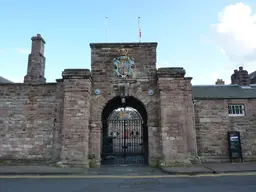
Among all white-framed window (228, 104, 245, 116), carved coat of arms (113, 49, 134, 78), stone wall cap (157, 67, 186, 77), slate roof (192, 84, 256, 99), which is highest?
carved coat of arms (113, 49, 134, 78)

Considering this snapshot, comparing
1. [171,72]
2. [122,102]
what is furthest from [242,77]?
[122,102]

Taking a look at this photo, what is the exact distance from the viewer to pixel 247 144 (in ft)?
40.7

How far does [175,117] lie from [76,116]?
5119 millimetres

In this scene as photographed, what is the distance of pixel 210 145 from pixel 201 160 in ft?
3.42

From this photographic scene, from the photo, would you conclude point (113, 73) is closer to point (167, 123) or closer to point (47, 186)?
point (167, 123)

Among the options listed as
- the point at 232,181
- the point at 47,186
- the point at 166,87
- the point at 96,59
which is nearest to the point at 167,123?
the point at 166,87

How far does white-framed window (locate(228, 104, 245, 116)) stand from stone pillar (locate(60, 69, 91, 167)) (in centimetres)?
863

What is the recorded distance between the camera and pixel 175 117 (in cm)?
1081

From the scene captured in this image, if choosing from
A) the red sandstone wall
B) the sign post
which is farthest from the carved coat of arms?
the sign post

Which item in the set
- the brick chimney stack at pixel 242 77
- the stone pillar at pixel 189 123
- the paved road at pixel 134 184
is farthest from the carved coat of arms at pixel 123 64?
the brick chimney stack at pixel 242 77

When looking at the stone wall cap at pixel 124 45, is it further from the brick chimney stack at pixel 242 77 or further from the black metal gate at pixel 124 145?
the brick chimney stack at pixel 242 77

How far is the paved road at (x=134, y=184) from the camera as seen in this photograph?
6371 millimetres

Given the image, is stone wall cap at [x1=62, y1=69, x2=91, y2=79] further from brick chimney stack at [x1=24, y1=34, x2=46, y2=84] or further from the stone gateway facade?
brick chimney stack at [x1=24, y1=34, x2=46, y2=84]

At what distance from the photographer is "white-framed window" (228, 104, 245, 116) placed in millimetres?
12859
